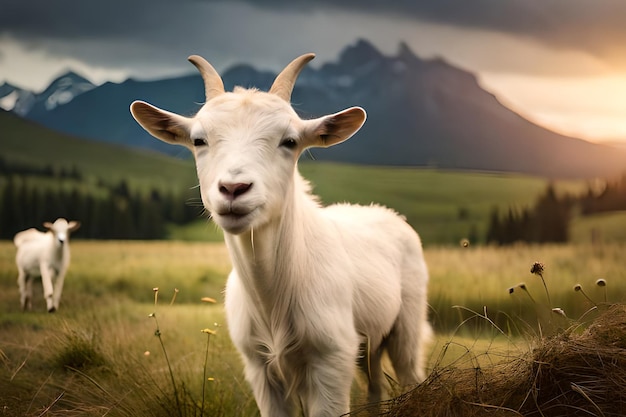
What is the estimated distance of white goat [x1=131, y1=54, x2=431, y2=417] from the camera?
4.00 meters

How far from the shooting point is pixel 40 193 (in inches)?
475

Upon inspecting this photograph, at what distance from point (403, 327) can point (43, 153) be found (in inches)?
355

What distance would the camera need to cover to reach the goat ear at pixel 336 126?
4.36 meters

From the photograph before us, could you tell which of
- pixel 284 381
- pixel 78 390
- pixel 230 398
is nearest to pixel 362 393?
pixel 230 398

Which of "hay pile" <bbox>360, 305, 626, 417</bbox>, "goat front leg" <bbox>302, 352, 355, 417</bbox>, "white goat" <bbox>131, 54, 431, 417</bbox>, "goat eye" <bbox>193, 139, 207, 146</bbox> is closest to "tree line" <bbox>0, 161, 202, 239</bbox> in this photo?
"white goat" <bbox>131, 54, 431, 417</bbox>

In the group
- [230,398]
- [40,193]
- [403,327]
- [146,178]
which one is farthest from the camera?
[146,178]

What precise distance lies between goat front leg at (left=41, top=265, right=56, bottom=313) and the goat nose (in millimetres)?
5984

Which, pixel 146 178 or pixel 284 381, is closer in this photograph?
pixel 284 381

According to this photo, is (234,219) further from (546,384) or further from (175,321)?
(175,321)

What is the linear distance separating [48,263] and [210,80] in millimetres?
5660

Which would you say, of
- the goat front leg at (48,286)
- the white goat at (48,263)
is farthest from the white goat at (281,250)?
the white goat at (48,263)

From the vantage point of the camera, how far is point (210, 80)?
15.4 ft

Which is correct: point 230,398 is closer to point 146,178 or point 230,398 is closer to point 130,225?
point 130,225

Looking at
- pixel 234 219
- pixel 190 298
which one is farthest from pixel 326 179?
pixel 234 219
